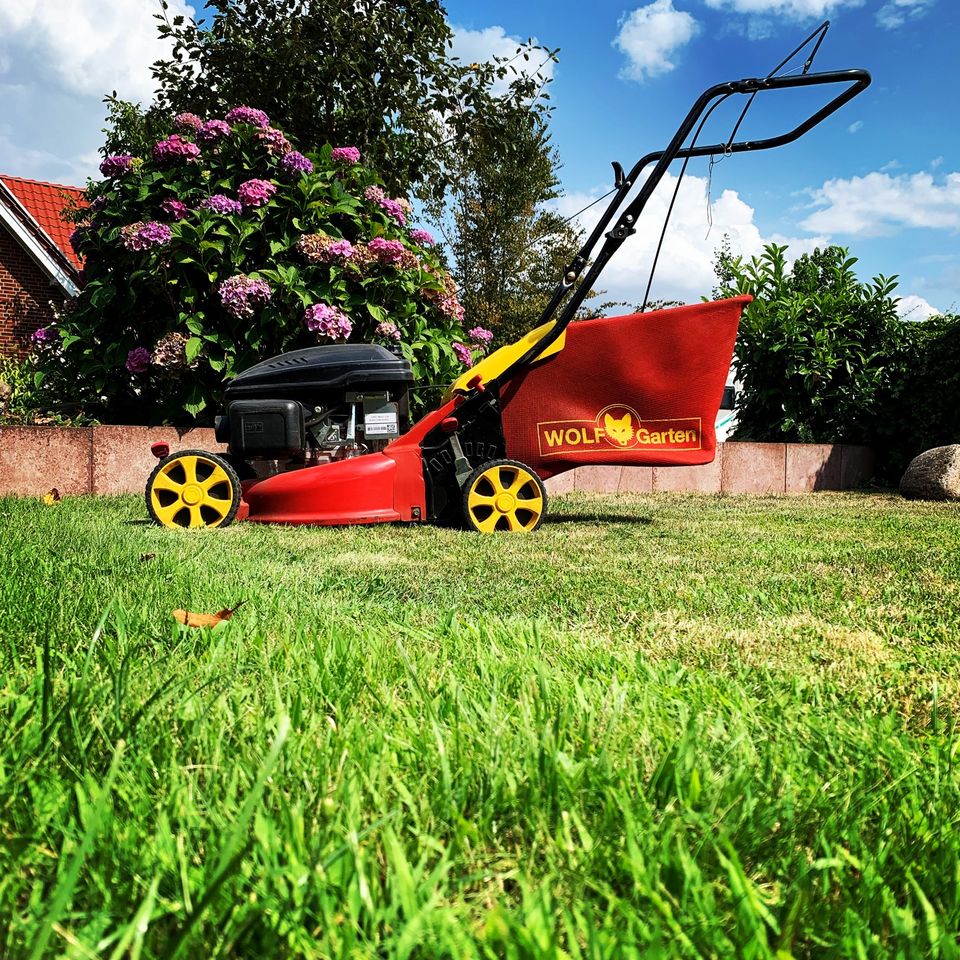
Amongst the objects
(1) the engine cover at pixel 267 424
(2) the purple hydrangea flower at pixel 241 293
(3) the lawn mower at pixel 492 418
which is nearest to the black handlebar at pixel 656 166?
(3) the lawn mower at pixel 492 418

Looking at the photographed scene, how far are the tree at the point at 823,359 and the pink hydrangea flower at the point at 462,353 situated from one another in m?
3.46

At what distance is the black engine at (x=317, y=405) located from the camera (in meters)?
4.20

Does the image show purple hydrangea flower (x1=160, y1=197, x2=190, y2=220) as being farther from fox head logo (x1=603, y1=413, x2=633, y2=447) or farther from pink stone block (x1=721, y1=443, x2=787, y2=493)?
pink stone block (x1=721, y1=443, x2=787, y2=493)

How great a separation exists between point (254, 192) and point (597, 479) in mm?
3570

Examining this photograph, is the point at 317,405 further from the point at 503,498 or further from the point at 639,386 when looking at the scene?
the point at 639,386

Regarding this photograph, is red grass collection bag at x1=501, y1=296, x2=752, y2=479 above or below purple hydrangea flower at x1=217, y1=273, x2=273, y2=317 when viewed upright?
below

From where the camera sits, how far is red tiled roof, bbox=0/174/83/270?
16.9 m

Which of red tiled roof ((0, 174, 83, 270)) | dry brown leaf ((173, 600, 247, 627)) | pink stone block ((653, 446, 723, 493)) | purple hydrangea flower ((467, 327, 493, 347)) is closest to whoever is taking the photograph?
dry brown leaf ((173, 600, 247, 627))

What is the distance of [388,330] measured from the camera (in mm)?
5969

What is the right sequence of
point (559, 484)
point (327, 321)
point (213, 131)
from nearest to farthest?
point (327, 321), point (213, 131), point (559, 484)

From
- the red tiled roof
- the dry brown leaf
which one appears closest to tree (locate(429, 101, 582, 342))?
the red tiled roof

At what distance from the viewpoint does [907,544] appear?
367cm

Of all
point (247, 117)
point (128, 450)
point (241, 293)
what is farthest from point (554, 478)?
point (247, 117)

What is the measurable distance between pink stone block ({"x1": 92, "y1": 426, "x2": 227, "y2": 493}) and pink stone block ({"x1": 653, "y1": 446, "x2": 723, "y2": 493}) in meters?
3.82
